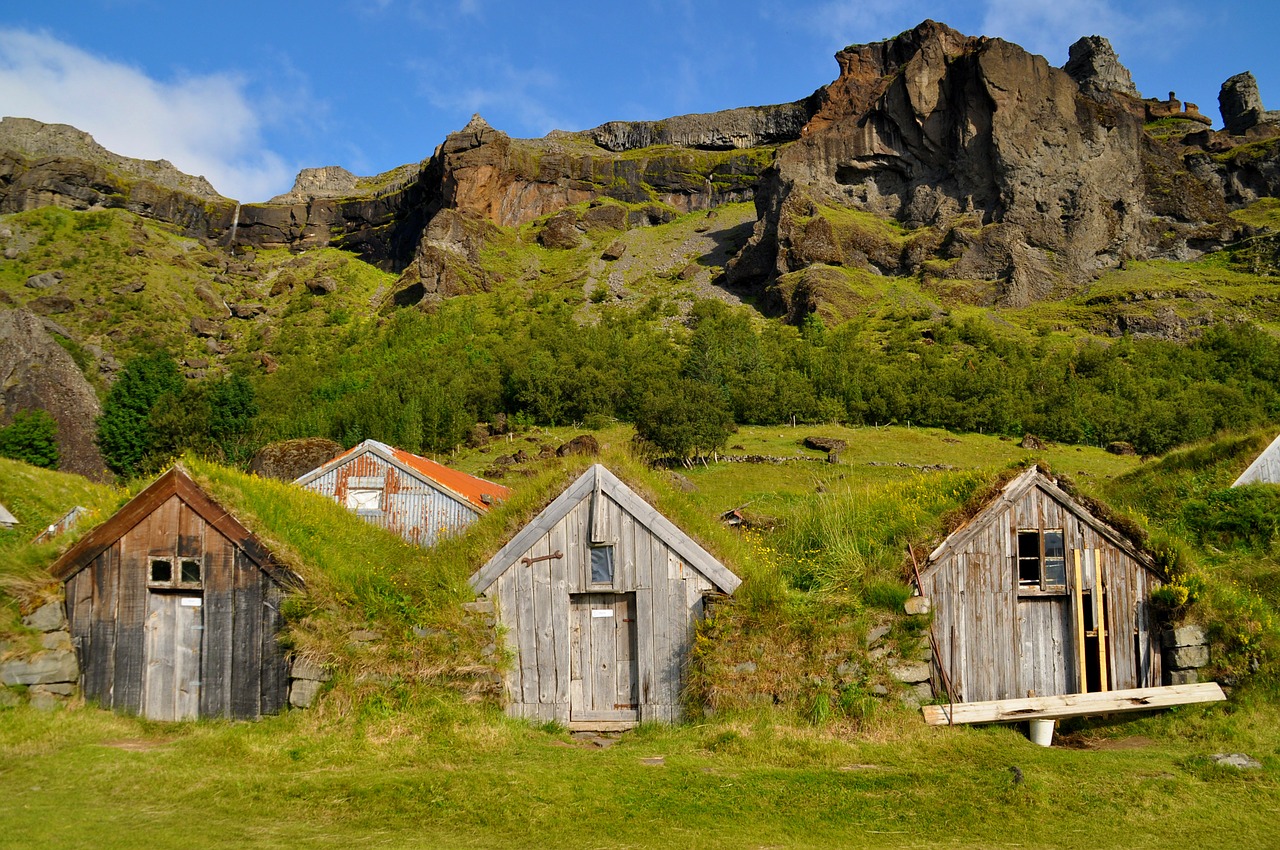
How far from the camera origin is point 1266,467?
21453 millimetres

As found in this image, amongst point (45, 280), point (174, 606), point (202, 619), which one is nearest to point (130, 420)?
point (174, 606)

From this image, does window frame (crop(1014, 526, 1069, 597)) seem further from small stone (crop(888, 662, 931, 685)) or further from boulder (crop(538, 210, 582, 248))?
boulder (crop(538, 210, 582, 248))

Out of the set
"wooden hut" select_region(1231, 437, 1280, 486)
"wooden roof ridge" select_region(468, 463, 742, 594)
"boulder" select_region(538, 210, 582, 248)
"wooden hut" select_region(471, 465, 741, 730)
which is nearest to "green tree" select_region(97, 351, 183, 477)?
"wooden roof ridge" select_region(468, 463, 742, 594)

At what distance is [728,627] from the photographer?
11.4 m

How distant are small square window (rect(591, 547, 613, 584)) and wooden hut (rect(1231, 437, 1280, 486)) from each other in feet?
59.4

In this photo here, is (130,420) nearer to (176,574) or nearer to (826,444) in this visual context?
(826,444)

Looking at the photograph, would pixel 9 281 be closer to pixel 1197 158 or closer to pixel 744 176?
pixel 744 176

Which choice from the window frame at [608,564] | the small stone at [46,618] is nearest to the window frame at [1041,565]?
the window frame at [608,564]

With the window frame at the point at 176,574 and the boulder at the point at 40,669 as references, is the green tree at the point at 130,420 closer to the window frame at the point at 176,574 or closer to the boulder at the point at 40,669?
the boulder at the point at 40,669

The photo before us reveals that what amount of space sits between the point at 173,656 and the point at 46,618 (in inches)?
68.7

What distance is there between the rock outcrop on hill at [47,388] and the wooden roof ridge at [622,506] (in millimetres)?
48418

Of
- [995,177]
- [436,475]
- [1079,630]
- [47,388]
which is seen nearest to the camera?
[1079,630]

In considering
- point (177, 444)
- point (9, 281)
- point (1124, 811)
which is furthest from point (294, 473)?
point (9, 281)

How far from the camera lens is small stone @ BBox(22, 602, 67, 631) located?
11.2m
